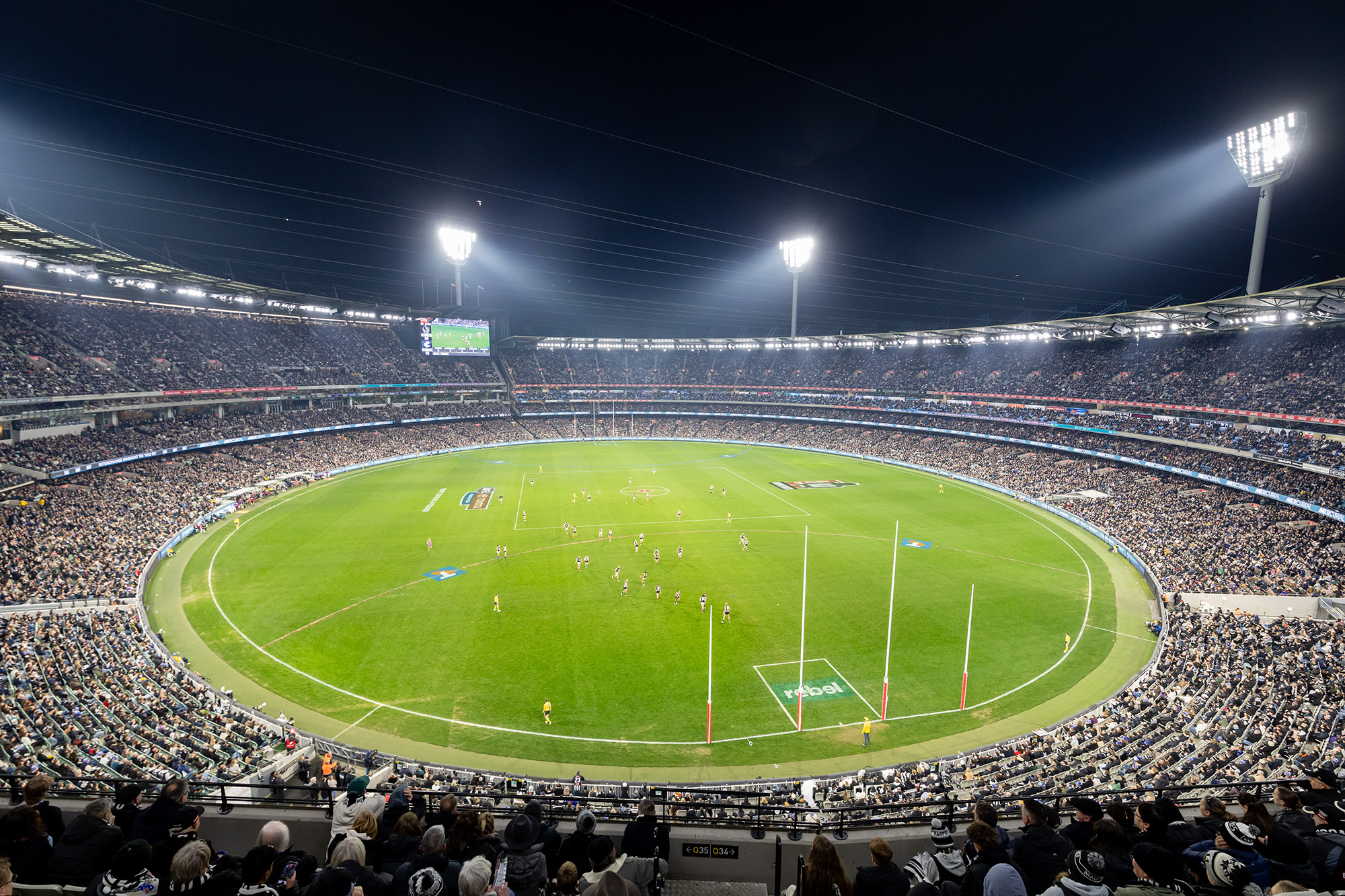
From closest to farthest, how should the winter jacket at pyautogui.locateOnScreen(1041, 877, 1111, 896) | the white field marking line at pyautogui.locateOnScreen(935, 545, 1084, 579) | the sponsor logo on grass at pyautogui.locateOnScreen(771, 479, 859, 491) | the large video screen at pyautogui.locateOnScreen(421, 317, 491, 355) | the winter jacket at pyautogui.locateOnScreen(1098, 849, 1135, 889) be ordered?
the winter jacket at pyautogui.locateOnScreen(1041, 877, 1111, 896) < the winter jacket at pyautogui.locateOnScreen(1098, 849, 1135, 889) < the white field marking line at pyautogui.locateOnScreen(935, 545, 1084, 579) < the sponsor logo on grass at pyautogui.locateOnScreen(771, 479, 859, 491) < the large video screen at pyautogui.locateOnScreen(421, 317, 491, 355)

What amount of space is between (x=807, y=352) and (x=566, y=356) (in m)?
45.9

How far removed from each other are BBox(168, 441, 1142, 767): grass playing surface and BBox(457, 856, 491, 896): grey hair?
53.1 feet

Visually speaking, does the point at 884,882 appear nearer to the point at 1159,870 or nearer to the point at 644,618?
the point at 1159,870

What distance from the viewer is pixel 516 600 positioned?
107 ft

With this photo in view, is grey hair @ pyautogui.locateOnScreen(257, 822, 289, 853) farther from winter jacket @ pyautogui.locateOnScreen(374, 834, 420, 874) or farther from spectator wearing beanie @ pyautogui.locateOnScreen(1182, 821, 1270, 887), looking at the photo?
spectator wearing beanie @ pyautogui.locateOnScreen(1182, 821, 1270, 887)

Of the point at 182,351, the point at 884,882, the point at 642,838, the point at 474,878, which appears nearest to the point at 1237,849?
the point at 884,882

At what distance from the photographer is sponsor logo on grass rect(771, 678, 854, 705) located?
23.8 m

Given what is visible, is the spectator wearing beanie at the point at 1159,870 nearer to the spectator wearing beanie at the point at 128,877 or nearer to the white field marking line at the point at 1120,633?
the spectator wearing beanie at the point at 128,877

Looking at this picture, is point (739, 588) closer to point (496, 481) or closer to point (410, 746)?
point (410, 746)

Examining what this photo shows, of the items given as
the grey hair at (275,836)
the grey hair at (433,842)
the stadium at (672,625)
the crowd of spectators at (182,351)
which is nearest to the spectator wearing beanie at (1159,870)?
the stadium at (672,625)

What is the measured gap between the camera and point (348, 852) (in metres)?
5.54

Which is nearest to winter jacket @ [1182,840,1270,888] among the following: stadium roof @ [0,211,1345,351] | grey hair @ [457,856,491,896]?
grey hair @ [457,856,491,896]

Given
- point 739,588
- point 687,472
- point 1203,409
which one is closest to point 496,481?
point 687,472

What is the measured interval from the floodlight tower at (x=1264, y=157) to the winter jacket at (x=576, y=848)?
188 ft
